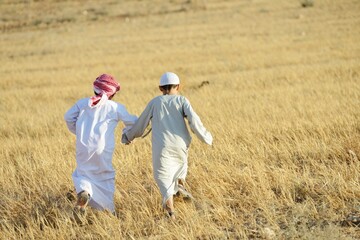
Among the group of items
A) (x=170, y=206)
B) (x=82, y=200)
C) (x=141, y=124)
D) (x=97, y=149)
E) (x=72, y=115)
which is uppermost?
(x=72, y=115)

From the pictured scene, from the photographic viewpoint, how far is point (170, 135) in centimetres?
498

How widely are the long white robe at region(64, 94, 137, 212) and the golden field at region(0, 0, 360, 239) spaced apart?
0.23 metres

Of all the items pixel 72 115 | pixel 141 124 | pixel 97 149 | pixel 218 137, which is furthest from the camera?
pixel 218 137

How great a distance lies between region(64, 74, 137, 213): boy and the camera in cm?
503

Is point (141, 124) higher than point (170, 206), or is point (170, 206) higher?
point (141, 124)

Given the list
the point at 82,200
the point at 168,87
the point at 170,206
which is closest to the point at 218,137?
the point at 168,87

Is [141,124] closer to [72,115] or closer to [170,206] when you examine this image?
[72,115]

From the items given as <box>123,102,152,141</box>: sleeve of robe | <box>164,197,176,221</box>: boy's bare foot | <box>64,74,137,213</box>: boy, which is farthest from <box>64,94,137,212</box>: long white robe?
<box>164,197,176,221</box>: boy's bare foot

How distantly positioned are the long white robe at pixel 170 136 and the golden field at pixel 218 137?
35cm

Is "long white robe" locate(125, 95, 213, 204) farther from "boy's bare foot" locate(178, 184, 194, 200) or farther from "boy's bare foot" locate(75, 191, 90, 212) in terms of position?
"boy's bare foot" locate(75, 191, 90, 212)

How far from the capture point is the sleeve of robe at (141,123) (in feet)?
16.6

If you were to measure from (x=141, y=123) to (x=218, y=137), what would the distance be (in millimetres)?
3117

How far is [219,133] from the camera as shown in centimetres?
830

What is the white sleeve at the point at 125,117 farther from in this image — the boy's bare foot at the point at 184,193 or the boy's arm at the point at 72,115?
the boy's bare foot at the point at 184,193
